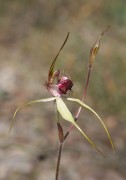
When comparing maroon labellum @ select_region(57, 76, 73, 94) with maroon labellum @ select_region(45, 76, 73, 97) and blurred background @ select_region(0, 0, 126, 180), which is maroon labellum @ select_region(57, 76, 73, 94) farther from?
blurred background @ select_region(0, 0, 126, 180)

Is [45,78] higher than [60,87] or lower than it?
lower

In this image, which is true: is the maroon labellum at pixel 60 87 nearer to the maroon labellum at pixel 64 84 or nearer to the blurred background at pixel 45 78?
the maroon labellum at pixel 64 84

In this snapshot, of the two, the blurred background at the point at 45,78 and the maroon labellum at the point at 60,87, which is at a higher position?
the maroon labellum at the point at 60,87

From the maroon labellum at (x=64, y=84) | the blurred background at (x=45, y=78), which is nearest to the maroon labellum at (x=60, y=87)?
the maroon labellum at (x=64, y=84)

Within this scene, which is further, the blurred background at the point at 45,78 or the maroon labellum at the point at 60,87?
Result: the blurred background at the point at 45,78

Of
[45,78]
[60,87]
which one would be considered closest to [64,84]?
[60,87]

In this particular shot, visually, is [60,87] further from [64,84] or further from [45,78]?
[45,78]

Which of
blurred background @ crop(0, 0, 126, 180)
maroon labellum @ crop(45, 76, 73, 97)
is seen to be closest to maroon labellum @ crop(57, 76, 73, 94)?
maroon labellum @ crop(45, 76, 73, 97)

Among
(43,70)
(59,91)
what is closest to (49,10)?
(43,70)

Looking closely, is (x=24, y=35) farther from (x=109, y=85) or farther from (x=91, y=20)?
(x=109, y=85)
